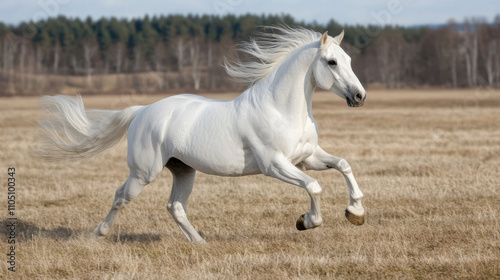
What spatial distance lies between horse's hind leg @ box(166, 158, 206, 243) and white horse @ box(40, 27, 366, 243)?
0.01 metres

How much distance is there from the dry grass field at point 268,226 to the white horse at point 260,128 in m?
0.51

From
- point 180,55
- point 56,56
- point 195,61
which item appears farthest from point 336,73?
point 56,56

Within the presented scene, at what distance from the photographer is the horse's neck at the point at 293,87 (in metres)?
6.41

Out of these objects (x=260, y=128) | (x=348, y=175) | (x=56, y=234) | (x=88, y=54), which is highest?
(x=260, y=128)

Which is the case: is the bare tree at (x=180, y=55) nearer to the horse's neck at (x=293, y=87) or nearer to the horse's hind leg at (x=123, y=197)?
the horse's hind leg at (x=123, y=197)

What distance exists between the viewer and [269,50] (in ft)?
22.4

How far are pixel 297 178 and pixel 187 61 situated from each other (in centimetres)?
7088

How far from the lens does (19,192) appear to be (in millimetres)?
10852

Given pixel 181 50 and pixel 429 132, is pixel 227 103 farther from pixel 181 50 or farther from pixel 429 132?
pixel 181 50

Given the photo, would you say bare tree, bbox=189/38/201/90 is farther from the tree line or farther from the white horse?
the white horse

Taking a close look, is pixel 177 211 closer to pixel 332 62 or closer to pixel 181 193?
pixel 181 193

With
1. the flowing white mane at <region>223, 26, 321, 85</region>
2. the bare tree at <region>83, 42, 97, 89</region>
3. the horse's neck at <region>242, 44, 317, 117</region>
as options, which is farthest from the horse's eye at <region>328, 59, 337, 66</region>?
the bare tree at <region>83, 42, 97, 89</region>

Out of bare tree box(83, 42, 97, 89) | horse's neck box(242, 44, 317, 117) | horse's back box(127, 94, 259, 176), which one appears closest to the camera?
horse's neck box(242, 44, 317, 117)

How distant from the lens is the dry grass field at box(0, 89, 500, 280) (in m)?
5.81
